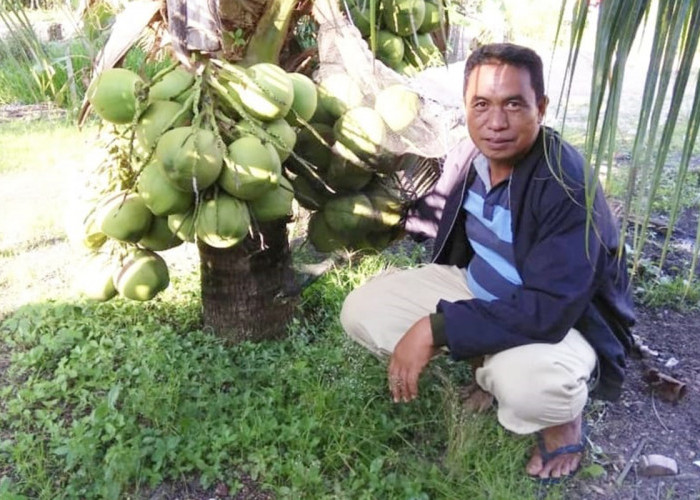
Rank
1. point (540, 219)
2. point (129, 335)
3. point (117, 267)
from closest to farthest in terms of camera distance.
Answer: point (540, 219)
point (117, 267)
point (129, 335)

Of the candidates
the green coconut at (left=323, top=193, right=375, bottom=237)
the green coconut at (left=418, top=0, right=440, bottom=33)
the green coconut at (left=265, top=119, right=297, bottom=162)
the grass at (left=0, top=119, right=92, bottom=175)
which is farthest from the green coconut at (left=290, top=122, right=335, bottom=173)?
the grass at (left=0, top=119, right=92, bottom=175)

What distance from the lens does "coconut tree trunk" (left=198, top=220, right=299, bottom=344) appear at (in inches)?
97.0

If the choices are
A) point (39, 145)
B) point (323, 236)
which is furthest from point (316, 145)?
point (39, 145)

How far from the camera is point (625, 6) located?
815 mm

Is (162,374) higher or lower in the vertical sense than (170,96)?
lower

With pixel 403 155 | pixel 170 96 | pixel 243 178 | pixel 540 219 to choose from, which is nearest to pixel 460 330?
pixel 540 219

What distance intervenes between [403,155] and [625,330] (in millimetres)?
852

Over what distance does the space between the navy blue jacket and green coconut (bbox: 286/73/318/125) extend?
57 centimetres

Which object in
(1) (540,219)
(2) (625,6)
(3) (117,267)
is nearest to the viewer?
(2) (625,6)

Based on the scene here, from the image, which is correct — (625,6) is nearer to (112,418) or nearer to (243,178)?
(243,178)

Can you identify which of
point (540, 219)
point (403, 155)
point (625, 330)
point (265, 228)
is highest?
point (403, 155)

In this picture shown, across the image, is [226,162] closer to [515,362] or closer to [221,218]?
[221,218]

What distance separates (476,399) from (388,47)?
1100mm

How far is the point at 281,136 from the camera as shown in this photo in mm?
1754
